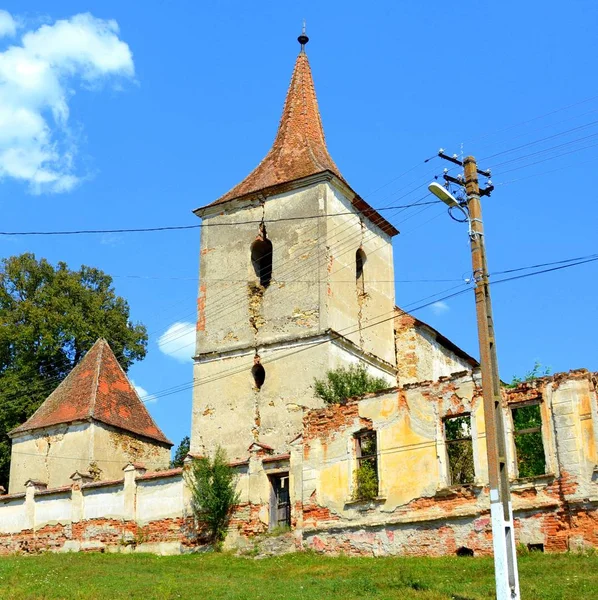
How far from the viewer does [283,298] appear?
27.8 meters

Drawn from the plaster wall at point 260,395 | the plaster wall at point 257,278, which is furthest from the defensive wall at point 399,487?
the plaster wall at point 257,278

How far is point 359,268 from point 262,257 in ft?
10.9

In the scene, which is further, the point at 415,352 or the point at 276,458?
the point at 415,352

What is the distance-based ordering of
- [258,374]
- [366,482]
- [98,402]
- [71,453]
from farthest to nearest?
[98,402] < [71,453] < [258,374] < [366,482]

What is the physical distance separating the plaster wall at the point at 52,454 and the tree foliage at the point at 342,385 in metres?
8.69

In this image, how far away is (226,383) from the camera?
1094 inches

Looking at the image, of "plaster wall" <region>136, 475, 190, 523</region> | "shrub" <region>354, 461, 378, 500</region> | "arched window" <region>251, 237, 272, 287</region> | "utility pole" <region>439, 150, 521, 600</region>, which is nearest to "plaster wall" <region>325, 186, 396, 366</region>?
"arched window" <region>251, 237, 272, 287</region>

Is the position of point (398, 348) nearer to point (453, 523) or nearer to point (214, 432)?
point (214, 432)

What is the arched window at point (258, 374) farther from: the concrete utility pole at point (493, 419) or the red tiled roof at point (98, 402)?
the concrete utility pole at point (493, 419)

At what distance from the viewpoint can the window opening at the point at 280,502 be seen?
21.5 meters

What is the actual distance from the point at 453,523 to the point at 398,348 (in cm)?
1250

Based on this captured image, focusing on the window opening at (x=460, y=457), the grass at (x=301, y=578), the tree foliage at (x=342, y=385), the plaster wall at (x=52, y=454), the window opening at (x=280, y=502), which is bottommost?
the grass at (x=301, y=578)

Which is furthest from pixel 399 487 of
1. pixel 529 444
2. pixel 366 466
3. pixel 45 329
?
pixel 45 329

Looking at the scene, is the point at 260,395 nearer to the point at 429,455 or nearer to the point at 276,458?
the point at 276,458
